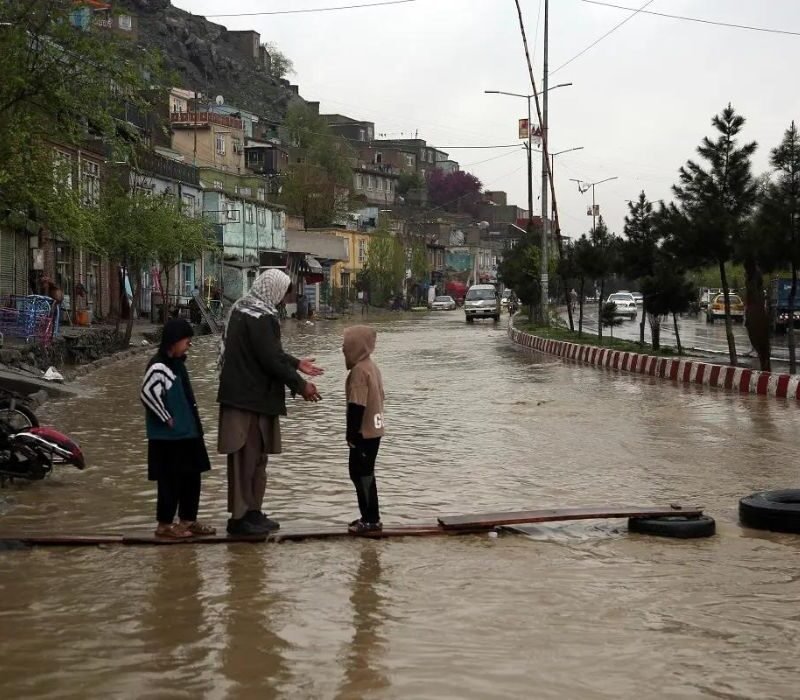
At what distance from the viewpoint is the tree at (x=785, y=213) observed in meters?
22.4

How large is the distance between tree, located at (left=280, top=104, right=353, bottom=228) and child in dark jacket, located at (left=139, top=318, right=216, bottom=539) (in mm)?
88335

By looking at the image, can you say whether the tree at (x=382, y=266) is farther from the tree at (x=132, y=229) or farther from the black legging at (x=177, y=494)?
the black legging at (x=177, y=494)

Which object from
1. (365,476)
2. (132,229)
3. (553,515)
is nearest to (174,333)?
(365,476)

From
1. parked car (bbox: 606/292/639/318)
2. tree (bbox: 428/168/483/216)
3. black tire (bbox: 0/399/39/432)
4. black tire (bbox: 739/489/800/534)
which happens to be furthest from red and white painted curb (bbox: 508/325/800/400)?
tree (bbox: 428/168/483/216)

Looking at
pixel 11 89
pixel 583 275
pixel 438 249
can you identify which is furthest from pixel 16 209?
pixel 438 249

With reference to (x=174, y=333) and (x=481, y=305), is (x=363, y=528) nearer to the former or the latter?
(x=174, y=333)

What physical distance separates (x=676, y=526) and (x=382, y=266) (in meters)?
92.1

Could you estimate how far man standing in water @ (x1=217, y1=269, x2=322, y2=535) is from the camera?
27.5 ft

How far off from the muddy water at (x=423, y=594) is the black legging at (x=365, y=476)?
13.0 inches

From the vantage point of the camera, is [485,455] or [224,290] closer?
[485,455]

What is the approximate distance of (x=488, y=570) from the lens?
7.63 m

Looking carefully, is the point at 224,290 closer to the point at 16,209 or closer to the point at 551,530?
the point at 16,209

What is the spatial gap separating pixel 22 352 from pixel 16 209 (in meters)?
4.75

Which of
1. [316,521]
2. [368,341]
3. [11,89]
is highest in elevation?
[11,89]
